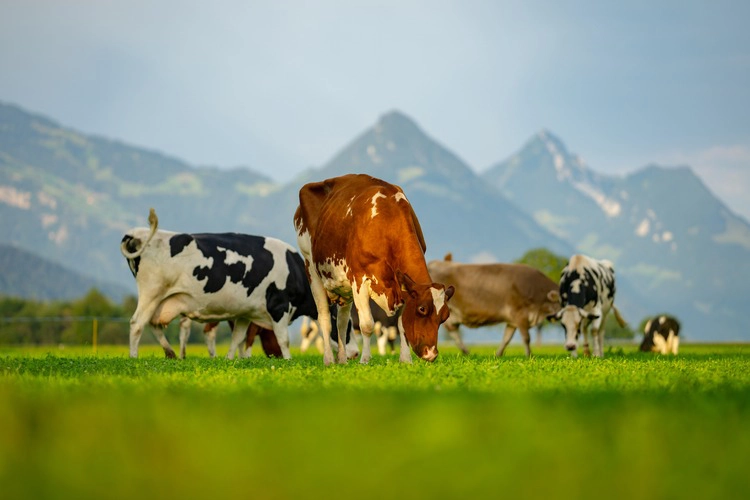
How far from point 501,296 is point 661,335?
10.9m

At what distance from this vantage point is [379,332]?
3109cm

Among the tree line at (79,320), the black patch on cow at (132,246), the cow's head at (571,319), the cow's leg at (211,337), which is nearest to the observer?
the black patch on cow at (132,246)

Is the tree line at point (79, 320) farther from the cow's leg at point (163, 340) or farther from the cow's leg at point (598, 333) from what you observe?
the cow's leg at point (598, 333)

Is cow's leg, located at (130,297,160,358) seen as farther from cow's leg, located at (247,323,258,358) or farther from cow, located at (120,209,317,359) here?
cow's leg, located at (247,323,258,358)

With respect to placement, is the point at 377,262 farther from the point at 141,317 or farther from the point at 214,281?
the point at 141,317

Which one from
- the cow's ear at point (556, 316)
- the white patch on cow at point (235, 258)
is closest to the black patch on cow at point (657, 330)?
the cow's ear at point (556, 316)

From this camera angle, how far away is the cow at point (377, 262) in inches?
425

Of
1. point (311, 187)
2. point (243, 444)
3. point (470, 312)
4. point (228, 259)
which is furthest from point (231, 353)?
point (243, 444)

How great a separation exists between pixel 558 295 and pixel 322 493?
60.9ft

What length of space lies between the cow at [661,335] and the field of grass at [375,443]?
25.0 meters

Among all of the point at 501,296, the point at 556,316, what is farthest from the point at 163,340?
the point at 501,296

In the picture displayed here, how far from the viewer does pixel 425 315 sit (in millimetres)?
10742

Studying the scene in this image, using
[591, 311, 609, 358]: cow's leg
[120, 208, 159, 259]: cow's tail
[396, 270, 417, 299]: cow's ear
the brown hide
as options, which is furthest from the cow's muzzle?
the brown hide

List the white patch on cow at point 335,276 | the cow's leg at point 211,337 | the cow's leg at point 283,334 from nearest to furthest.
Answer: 1. the white patch on cow at point 335,276
2. the cow's leg at point 283,334
3. the cow's leg at point 211,337
